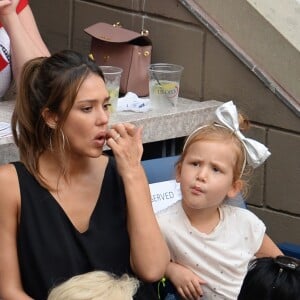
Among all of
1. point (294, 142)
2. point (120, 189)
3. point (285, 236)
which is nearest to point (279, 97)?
point (294, 142)

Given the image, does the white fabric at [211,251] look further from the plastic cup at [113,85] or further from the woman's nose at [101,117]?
the plastic cup at [113,85]

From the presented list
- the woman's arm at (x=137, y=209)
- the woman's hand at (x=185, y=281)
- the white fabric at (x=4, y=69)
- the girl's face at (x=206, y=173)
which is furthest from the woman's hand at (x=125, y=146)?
the white fabric at (x=4, y=69)

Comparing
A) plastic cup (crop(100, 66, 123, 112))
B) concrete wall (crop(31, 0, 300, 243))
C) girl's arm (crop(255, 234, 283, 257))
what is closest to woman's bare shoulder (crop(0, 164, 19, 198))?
girl's arm (crop(255, 234, 283, 257))

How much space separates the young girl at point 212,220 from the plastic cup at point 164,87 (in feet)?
3.51

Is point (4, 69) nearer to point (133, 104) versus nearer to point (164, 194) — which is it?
point (133, 104)

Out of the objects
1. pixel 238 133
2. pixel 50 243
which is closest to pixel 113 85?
pixel 238 133

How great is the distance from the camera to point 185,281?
11.4 feet

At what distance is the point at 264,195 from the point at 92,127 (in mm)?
1771

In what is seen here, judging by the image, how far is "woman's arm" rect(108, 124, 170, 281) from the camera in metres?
3.25

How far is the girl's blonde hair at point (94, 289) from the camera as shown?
2531mm

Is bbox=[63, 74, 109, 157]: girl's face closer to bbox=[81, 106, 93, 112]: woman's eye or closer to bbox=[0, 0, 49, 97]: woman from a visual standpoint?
bbox=[81, 106, 93, 112]: woman's eye

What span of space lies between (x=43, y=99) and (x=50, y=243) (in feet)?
1.50

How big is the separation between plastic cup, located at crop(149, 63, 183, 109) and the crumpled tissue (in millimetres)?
43

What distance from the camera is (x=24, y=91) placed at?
10.6 feet
